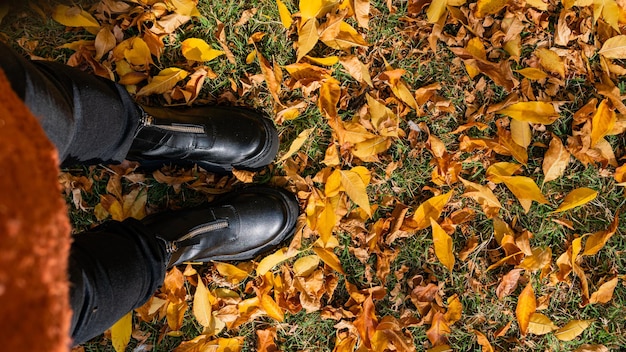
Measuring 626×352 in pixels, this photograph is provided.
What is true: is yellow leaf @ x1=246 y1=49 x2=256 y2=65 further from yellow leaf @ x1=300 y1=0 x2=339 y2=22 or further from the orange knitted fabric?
the orange knitted fabric

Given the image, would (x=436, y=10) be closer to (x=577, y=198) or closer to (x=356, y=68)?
(x=356, y=68)

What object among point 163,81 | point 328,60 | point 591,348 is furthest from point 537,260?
point 163,81

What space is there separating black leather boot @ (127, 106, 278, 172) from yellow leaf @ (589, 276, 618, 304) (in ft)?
4.36

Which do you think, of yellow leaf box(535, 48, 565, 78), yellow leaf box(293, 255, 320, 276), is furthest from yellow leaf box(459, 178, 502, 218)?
yellow leaf box(293, 255, 320, 276)

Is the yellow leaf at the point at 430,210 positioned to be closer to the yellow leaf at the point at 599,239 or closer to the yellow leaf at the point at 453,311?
the yellow leaf at the point at 453,311

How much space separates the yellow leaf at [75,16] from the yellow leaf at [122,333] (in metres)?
1.06

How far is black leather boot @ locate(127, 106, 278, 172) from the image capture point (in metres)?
1.64

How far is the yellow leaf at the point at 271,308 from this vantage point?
2.03 metres

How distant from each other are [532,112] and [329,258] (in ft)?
3.09

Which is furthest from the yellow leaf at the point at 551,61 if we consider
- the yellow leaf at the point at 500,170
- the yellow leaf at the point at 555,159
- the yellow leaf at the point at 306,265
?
the yellow leaf at the point at 306,265

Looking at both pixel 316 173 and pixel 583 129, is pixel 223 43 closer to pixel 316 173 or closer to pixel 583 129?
pixel 316 173

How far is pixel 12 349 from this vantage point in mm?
633

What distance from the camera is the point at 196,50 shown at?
1998 mm

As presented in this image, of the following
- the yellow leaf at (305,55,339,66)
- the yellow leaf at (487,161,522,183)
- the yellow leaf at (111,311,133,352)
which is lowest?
the yellow leaf at (111,311,133,352)
